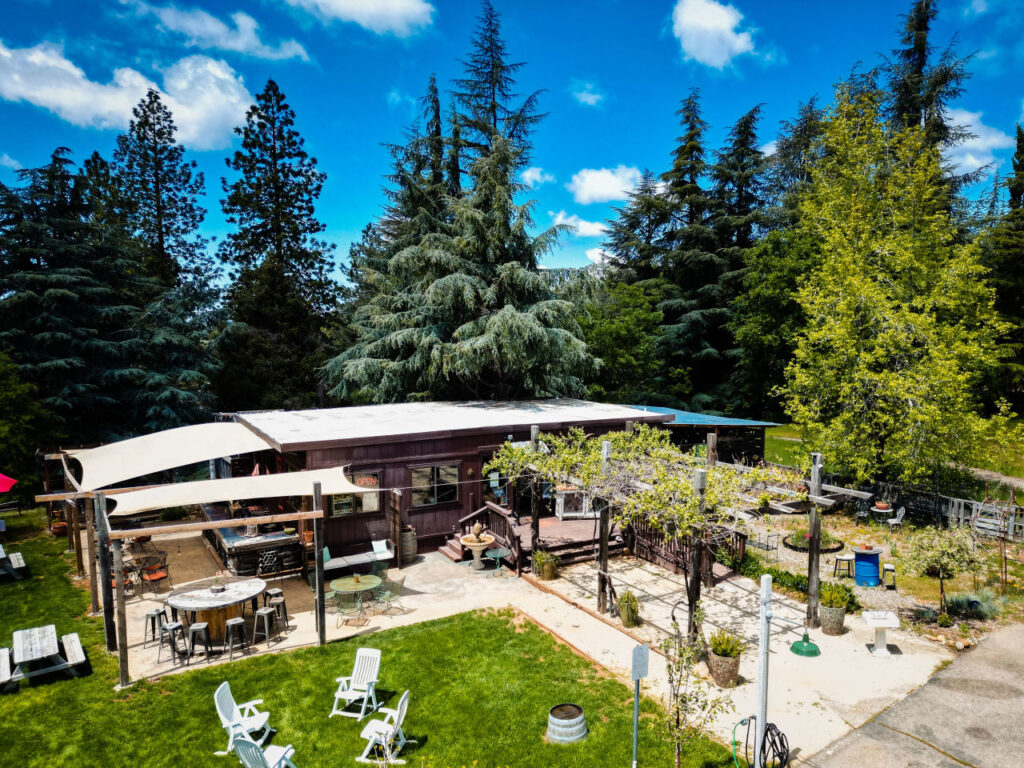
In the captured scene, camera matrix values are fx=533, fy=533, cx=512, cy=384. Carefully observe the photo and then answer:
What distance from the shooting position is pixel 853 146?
69.6 feet

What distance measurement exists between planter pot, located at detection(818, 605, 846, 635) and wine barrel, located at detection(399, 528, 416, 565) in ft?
30.0

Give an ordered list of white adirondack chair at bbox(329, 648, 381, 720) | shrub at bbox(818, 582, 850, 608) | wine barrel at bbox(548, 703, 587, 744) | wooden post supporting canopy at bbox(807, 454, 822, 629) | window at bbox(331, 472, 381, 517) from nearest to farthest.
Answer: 1. wine barrel at bbox(548, 703, 587, 744)
2. white adirondack chair at bbox(329, 648, 381, 720)
3. wooden post supporting canopy at bbox(807, 454, 822, 629)
4. shrub at bbox(818, 582, 850, 608)
5. window at bbox(331, 472, 381, 517)

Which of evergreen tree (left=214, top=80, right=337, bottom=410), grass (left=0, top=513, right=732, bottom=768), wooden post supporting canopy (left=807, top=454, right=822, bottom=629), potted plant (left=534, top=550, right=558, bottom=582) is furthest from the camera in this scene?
evergreen tree (left=214, top=80, right=337, bottom=410)

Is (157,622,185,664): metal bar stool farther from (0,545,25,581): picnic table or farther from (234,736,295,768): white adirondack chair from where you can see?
(0,545,25,581): picnic table

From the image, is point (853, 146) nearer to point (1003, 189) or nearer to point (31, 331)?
point (1003, 189)

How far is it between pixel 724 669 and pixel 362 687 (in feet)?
17.7

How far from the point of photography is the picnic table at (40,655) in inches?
324

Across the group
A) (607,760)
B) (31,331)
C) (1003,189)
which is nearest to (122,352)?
(31,331)

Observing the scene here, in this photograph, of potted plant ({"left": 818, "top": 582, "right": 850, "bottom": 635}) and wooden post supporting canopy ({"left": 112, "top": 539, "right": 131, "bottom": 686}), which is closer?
wooden post supporting canopy ({"left": 112, "top": 539, "right": 131, "bottom": 686})

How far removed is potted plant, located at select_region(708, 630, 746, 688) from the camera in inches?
318

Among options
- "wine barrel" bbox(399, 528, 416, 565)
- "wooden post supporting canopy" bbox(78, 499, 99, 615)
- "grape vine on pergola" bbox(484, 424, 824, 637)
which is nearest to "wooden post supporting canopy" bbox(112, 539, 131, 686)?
"wooden post supporting canopy" bbox(78, 499, 99, 615)

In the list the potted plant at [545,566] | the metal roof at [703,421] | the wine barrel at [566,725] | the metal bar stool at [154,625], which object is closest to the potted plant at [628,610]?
the potted plant at [545,566]

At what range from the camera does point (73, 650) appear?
8875 mm

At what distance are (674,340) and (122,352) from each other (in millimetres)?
30875
